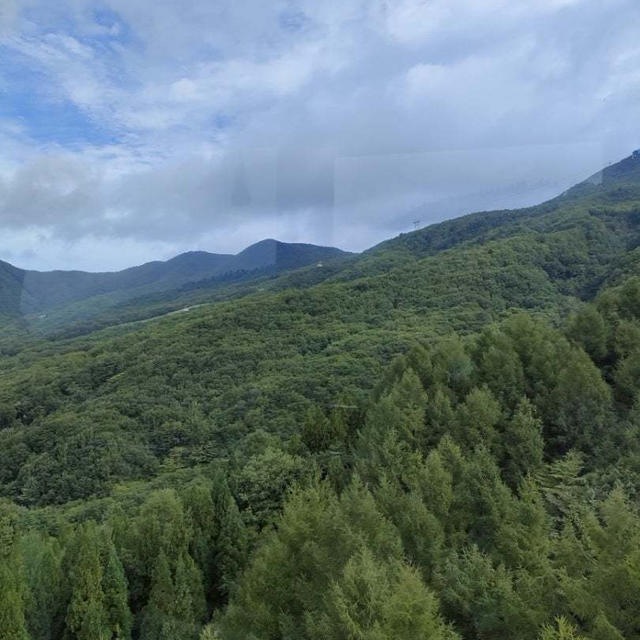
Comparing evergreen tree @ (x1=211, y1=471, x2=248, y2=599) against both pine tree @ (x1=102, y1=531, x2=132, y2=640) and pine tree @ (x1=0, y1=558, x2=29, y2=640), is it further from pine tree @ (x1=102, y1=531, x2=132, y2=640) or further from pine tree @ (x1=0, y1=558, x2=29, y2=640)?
pine tree @ (x1=0, y1=558, x2=29, y2=640)

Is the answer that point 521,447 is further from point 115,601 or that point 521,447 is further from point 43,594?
point 43,594

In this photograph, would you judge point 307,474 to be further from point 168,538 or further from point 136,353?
point 136,353

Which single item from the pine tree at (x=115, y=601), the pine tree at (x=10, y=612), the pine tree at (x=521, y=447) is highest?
the pine tree at (x=521, y=447)

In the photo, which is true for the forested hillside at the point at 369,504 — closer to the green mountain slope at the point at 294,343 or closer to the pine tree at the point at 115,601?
the pine tree at the point at 115,601

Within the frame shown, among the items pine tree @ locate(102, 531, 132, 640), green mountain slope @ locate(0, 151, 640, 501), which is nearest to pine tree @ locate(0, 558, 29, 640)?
pine tree @ locate(102, 531, 132, 640)

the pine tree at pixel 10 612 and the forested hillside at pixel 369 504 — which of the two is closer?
the forested hillside at pixel 369 504

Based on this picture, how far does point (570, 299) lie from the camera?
68188 mm

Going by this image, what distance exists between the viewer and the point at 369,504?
1549cm

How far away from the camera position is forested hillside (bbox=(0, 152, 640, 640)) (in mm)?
12180

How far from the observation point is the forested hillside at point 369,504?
12180 mm

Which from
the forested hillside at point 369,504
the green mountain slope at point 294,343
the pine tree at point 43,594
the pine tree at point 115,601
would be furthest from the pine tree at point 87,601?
the green mountain slope at point 294,343

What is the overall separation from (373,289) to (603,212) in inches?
1583

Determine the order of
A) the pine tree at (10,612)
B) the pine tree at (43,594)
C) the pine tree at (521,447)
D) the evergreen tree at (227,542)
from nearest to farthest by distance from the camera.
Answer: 1. the pine tree at (10,612)
2. the pine tree at (43,594)
3. the pine tree at (521,447)
4. the evergreen tree at (227,542)

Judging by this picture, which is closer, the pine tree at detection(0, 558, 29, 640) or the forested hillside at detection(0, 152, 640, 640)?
the forested hillside at detection(0, 152, 640, 640)
